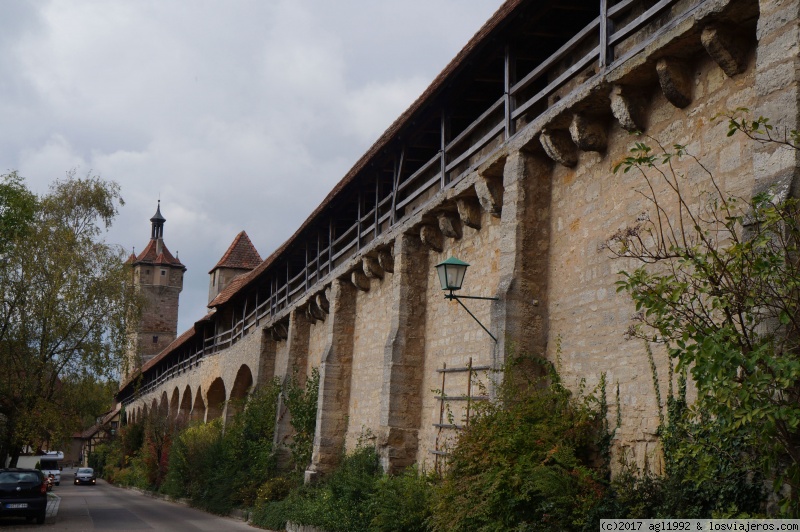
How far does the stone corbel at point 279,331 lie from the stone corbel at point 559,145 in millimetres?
13892

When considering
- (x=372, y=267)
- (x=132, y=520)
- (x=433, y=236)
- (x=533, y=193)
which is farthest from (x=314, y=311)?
(x=533, y=193)

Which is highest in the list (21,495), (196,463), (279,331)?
(279,331)

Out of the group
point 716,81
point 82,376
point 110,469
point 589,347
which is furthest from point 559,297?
point 110,469

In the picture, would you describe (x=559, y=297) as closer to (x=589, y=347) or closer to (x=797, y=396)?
(x=589, y=347)

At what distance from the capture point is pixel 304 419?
18.2m

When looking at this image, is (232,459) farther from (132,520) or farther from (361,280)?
(361,280)

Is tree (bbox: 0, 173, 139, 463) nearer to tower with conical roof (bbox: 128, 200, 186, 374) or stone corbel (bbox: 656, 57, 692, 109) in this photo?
stone corbel (bbox: 656, 57, 692, 109)

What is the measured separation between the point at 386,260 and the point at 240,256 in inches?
1463

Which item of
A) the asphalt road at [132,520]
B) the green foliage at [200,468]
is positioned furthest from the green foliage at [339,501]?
the green foliage at [200,468]

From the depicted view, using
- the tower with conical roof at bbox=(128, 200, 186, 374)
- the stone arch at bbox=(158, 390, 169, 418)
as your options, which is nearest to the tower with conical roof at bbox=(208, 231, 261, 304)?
the stone arch at bbox=(158, 390, 169, 418)

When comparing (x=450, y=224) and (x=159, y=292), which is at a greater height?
(x=159, y=292)

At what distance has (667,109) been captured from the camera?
7992 millimetres

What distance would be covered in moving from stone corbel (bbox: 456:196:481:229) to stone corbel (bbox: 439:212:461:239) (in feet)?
2.01

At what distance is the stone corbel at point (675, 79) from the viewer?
752 cm
